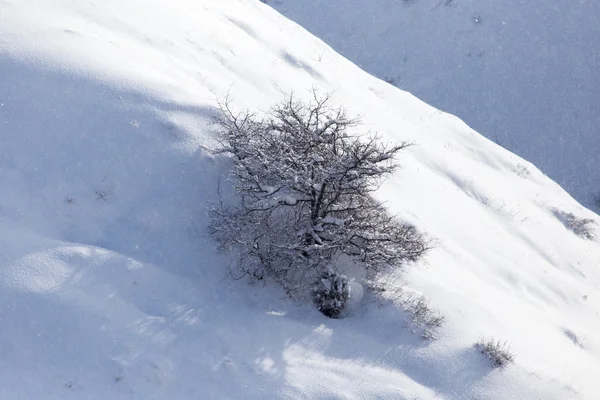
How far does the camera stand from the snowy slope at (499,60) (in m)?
29.3

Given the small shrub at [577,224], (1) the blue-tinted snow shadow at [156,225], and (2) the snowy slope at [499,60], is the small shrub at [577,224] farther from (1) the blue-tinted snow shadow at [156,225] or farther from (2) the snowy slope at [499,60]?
(2) the snowy slope at [499,60]

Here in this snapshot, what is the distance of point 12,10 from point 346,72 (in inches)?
427

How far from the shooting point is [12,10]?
1070 cm

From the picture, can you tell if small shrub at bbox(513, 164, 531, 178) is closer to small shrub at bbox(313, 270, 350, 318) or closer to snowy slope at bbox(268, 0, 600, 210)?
snowy slope at bbox(268, 0, 600, 210)

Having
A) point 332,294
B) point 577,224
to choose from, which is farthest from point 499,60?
point 332,294

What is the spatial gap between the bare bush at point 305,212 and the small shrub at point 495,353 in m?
1.83

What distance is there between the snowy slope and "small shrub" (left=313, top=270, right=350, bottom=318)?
77.4 ft

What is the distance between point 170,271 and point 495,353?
5.42 meters

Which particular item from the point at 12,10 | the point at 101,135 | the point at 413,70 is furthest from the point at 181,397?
the point at 413,70

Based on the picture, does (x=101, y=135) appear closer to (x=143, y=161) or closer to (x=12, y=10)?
(x=143, y=161)

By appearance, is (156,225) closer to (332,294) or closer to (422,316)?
(332,294)

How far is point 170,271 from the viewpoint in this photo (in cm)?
804

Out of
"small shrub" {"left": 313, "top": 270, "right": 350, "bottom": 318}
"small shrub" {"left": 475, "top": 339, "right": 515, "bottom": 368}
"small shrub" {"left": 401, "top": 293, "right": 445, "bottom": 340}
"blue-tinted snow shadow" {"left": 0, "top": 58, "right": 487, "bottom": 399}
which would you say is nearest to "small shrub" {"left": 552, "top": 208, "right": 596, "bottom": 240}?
"small shrub" {"left": 475, "top": 339, "right": 515, "bottom": 368}

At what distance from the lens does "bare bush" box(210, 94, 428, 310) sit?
8.33m
